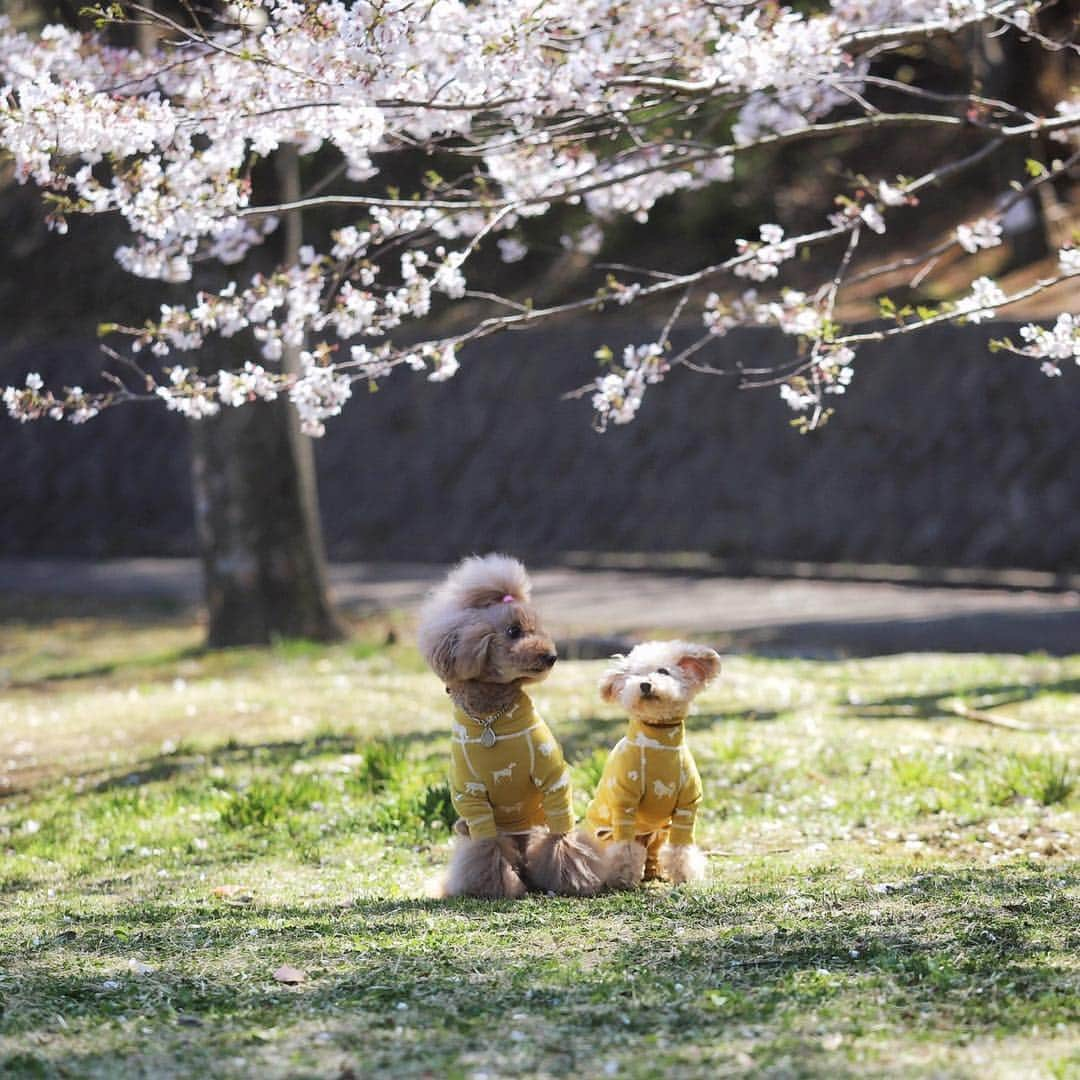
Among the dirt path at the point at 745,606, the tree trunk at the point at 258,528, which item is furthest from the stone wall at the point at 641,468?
the tree trunk at the point at 258,528

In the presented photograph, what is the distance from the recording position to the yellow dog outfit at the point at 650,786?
5484 mm

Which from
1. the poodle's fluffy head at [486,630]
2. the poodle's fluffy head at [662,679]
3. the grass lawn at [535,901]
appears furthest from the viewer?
the poodle's fluffy head at [662,679]

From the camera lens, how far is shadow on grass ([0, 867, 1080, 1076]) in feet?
12.7

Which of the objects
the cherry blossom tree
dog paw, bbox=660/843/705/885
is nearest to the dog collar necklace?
dog paw, bbox=660/843/705/885

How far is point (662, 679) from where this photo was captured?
17.6ft

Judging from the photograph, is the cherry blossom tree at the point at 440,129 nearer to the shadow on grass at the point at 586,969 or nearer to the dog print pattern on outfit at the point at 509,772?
the dog print pattern on outfit at the point at 509,772

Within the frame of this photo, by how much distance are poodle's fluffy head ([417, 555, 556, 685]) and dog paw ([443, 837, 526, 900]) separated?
0.59 m

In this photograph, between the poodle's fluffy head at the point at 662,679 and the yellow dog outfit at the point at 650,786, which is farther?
the yellow dog outfit at the point at 650,786

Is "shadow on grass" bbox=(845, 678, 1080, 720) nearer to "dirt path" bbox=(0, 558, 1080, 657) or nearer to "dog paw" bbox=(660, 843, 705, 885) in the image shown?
"dirt path" bbox=(0, 558, 1080, 657)

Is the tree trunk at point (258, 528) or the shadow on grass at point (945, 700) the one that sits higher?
the tree trunk at point (258, 528)

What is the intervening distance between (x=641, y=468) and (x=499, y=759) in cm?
1302

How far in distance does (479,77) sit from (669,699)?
253 cm

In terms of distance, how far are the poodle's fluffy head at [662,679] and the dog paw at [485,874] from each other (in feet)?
2.16

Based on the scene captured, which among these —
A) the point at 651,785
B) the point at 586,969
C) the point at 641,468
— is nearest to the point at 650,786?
the point at 651,785
